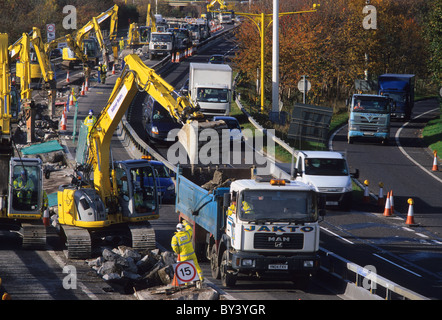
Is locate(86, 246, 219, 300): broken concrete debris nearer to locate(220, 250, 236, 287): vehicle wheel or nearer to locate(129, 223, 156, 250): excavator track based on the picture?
locate(129, 223, 156, 250): excavator track

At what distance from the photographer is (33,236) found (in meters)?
22.6

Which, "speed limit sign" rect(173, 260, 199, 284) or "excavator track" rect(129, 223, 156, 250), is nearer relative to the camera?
"speed limit sign" rect(173, 260, 199, 284)

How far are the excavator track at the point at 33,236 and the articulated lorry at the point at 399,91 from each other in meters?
34.0

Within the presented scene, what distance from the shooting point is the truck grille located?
17609 millimetres

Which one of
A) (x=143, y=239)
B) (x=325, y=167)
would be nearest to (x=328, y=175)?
(x=325, y=167)

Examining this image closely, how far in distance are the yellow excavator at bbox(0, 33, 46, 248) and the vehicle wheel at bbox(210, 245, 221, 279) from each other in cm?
579

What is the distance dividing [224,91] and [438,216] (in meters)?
17.9

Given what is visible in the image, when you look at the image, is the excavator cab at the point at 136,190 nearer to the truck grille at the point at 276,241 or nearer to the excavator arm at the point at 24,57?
the truck grille at the point at 276,241

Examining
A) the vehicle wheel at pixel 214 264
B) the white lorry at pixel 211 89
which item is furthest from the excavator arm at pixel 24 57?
the vehicle wheel at pixel 214 264

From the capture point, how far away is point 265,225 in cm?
1756

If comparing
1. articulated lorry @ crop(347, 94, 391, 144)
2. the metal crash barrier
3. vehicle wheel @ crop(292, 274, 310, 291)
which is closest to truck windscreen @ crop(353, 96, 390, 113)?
articulated lorry @ crop(347, 94, 391, 144)

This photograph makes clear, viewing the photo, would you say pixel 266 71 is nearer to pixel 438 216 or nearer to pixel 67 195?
pixel 438 216

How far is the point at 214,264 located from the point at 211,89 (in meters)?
25.0

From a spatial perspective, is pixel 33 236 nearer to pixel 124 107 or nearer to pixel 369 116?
pixel 124 107
